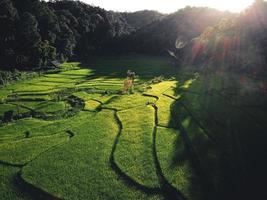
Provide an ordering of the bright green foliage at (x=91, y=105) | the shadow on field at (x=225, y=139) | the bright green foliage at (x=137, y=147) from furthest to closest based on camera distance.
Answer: the bright green foliage at (x=91, y=105) < the bright green foliage at (x=137, y=147) < the shadow on field at (x=225, y=139)

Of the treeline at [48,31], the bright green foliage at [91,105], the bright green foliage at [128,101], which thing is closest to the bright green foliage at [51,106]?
the bright green foliage at [91,105]

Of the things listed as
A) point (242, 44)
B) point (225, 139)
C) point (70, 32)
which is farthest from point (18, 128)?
point (70, 32)

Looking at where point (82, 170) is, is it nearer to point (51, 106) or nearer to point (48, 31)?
point (51, 106)

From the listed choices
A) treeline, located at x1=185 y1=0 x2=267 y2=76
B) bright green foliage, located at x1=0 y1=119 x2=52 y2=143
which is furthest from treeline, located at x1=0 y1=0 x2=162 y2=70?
treeline, located at x1=185 y1=0 x2=267 y2=76

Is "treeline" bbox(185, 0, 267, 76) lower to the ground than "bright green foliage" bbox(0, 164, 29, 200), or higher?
higher

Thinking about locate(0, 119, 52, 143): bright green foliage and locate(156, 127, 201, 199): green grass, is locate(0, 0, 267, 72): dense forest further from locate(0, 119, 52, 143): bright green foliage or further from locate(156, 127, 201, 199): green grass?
locate(0, 119, 52, 143): bright green foliage

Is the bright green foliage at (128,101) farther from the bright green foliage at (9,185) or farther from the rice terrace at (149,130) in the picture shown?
the bright green foliage at (9,185)
